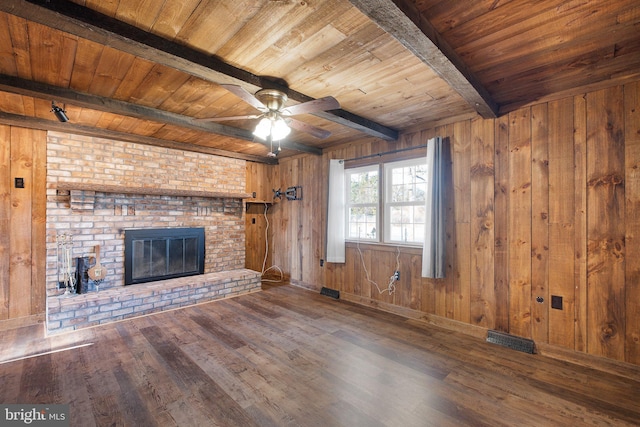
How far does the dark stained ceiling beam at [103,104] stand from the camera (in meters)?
2.46

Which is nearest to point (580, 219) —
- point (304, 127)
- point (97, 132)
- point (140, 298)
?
point (304, 127)

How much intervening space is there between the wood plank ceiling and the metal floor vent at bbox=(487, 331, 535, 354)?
2364 millimetres

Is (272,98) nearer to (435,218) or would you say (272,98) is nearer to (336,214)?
(435,218)

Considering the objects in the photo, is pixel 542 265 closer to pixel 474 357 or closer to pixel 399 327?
pixel 474 357

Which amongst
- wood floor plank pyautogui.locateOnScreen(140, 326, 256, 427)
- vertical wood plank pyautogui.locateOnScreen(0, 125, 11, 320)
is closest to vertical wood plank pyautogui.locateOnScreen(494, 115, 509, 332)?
wood floor plank pyautogui.locateOnScreen(140, 326, 256, 427)

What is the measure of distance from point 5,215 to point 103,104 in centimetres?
214

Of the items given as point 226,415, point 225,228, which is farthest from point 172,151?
point 226,415

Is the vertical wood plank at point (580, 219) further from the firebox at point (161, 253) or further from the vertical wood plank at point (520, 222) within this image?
the firebox at point (161, 253)

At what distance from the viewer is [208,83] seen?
8.46 ft

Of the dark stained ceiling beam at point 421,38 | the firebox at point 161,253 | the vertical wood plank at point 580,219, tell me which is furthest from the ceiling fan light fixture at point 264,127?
the firebox at point 161,253

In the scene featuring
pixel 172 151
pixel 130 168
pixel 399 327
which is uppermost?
pixel 172 151

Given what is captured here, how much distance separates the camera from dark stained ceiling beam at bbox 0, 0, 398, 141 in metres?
1.51

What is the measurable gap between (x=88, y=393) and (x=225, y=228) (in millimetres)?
3401

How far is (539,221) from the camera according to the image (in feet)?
9.41
